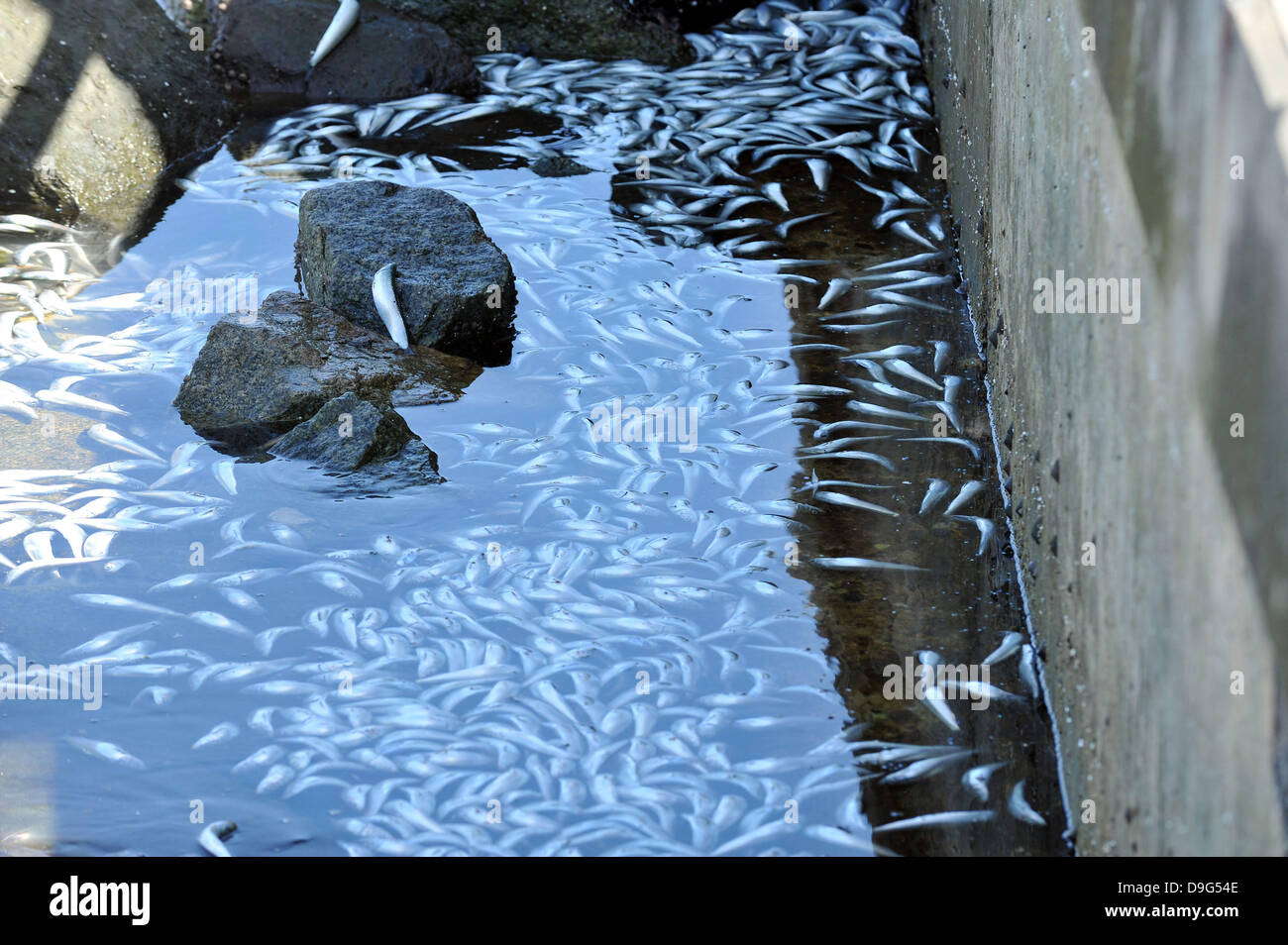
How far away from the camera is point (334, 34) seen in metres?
8.02

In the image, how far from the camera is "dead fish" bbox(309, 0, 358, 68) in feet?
26.3

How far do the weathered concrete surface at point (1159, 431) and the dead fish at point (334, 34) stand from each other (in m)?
5.08

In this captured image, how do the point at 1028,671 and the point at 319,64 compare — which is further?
the point at 319,64

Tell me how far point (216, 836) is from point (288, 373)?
2309 millimetres

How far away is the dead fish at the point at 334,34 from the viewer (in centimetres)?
801

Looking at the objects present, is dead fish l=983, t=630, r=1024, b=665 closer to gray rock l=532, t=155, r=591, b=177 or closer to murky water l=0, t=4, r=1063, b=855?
murky water l=0, t=4, r=1063, b=855

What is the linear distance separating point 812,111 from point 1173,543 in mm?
5630

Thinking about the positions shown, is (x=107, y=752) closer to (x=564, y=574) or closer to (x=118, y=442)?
Answer: (x=564, y=574)

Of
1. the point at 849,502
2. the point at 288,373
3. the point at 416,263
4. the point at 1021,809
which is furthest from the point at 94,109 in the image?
the point at 1021,809

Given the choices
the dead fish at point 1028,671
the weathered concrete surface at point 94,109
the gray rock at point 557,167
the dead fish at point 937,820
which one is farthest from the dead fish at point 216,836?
the gray rock at point 557,167

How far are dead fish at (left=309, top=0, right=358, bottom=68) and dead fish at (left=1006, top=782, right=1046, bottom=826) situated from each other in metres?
6.48
